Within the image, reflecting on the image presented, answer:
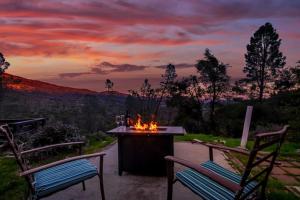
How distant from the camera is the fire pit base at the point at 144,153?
168 inches

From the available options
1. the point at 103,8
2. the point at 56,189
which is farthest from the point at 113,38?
the point at 56,189

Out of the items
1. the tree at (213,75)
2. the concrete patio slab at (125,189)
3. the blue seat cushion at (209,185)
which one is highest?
the tree at (213,75)

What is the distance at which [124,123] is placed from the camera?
17.1 ft

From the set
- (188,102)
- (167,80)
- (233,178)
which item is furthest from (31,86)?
(233,178)

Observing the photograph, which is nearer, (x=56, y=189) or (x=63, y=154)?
(x=56, y=189)

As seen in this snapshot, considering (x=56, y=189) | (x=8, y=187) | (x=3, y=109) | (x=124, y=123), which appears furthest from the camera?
(x=3, y=109)

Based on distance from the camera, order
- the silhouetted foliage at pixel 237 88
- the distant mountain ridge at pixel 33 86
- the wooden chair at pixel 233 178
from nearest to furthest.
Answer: the wooden chair at pixel 233 178 < the distant mountain ridge at pixel 33 86 < the silhouetted foliage at pixel 237 88

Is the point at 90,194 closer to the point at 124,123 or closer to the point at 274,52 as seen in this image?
the point at 124,123

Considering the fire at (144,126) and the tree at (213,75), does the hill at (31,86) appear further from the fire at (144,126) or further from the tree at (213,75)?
the fire at (144,126)

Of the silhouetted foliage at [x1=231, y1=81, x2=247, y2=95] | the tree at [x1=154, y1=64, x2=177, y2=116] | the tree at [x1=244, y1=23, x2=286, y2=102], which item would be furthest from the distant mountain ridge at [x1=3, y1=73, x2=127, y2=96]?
the tree at [x1=244, y1=23, x2=286, y2=102]

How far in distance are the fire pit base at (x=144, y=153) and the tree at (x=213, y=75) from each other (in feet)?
55.8

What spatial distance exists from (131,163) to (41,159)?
7.01 ft

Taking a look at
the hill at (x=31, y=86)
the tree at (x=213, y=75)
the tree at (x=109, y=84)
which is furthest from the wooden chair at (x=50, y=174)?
the tree at (x=213, y=75)

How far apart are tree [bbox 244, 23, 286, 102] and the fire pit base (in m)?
16.8
